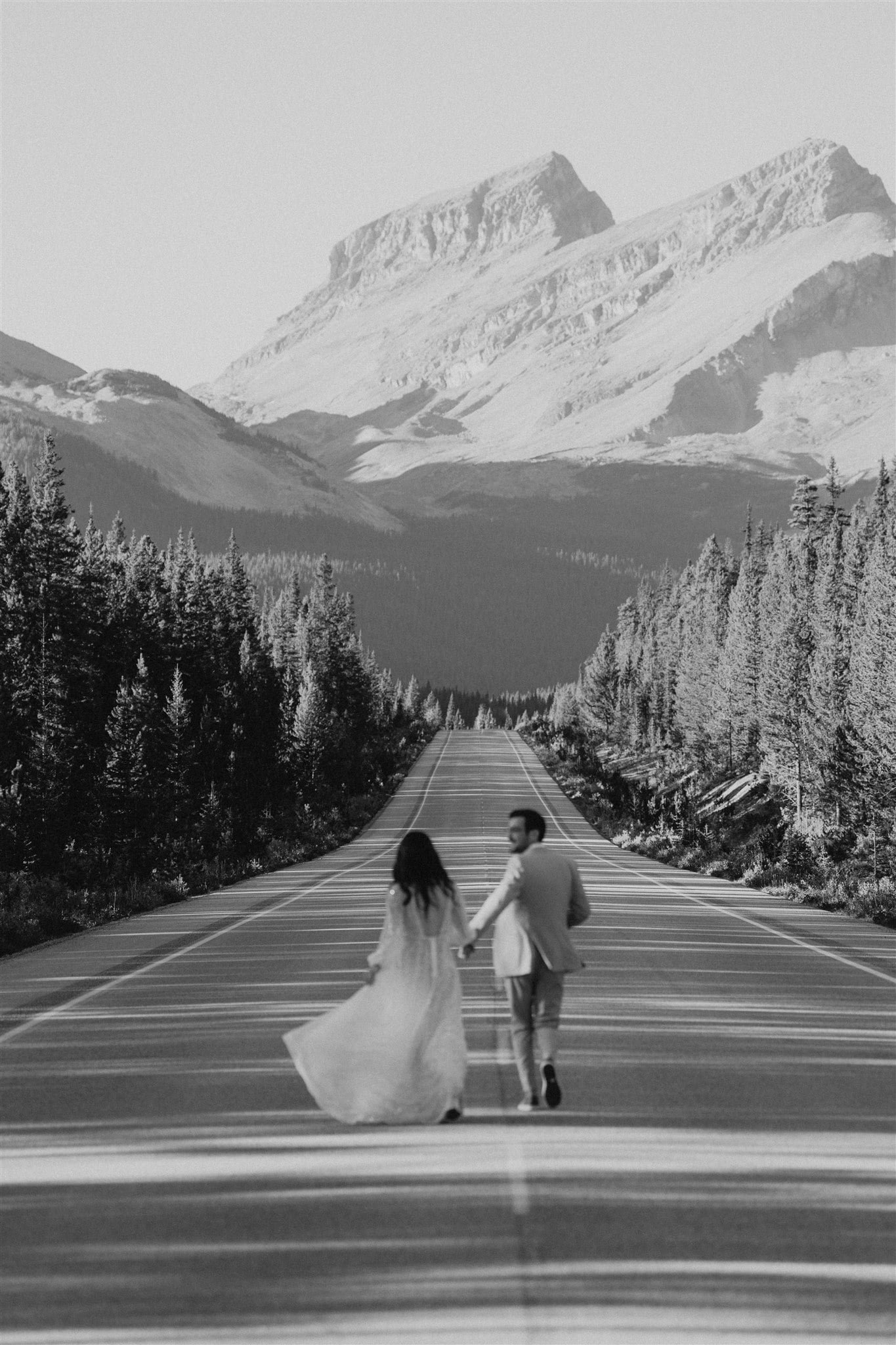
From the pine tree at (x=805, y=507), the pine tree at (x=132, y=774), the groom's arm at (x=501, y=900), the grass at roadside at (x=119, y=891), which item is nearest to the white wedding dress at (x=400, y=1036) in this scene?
the groom's arm at (x=501, y=900)

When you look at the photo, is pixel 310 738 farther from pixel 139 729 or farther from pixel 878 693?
pixel 878 693

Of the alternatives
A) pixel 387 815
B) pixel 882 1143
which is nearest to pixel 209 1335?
pixel 882 1143

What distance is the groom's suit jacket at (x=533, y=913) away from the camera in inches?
368

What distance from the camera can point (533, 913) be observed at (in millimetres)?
9414

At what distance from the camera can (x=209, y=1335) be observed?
555 cm

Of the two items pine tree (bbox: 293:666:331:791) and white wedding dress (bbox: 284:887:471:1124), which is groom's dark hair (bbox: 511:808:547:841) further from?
pine tree (bbox: 293:666:331:791)

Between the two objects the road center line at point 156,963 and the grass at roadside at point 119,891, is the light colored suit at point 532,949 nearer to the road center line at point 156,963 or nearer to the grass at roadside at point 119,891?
the road center line at point 156,963

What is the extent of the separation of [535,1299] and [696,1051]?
5516 millimetres

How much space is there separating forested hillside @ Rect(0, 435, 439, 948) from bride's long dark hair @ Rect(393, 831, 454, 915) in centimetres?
2117

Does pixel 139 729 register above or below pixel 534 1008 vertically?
below

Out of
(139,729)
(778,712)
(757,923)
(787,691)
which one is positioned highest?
(787,691)

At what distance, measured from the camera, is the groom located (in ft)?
30.5

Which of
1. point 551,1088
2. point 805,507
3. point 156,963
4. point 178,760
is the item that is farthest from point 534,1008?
point 805,507

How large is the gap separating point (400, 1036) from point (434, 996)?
334 millimetres
